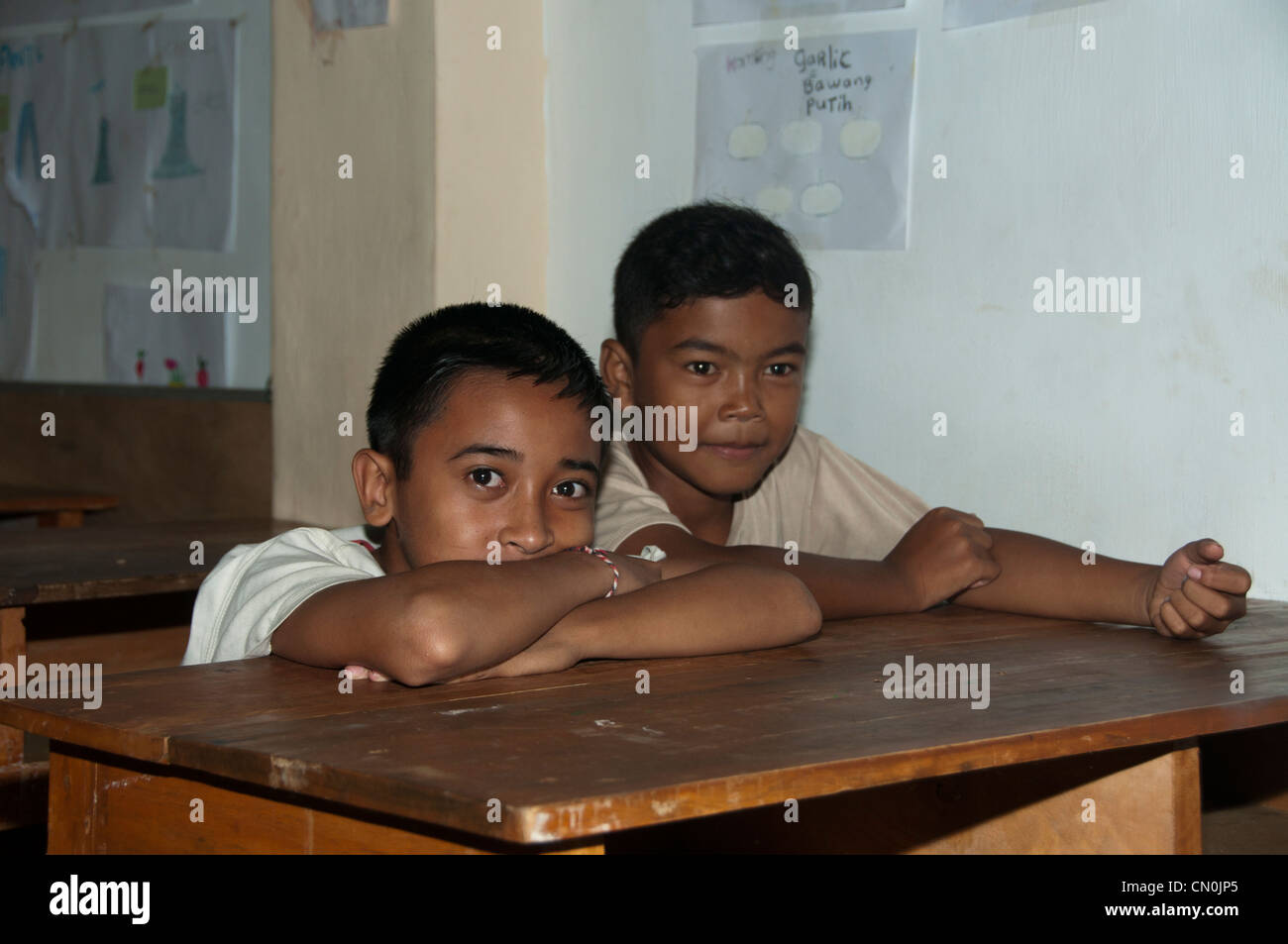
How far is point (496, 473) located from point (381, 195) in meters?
1.49

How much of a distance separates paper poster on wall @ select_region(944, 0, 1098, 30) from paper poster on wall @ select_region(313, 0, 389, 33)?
118 cm

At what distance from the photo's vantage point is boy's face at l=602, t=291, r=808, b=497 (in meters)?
2.21

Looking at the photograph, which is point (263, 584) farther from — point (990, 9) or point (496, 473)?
point (990, 9)

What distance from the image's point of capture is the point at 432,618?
1.36 m

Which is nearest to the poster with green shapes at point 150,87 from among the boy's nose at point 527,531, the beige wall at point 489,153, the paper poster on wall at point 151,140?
the paper poster on wall at point 151,140

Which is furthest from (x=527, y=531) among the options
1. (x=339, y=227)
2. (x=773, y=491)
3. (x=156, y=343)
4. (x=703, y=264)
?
(x=156, y=343)

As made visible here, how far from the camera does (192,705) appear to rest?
4.28 feet

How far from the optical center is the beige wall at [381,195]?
114 inches

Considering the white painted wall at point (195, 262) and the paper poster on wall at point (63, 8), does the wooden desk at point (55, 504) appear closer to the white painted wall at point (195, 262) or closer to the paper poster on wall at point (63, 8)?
the white painted wall at point (195, 262)

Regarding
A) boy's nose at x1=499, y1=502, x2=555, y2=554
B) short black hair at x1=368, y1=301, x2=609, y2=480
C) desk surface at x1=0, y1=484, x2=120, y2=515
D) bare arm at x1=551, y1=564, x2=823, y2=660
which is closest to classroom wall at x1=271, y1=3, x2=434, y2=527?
desk surface at x1=0, y1=484, x2=120, y2=515

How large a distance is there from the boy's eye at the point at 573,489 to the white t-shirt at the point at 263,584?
0.79ft

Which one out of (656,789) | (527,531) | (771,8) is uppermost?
(771,8)

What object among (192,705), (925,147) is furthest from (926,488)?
(192,705)
